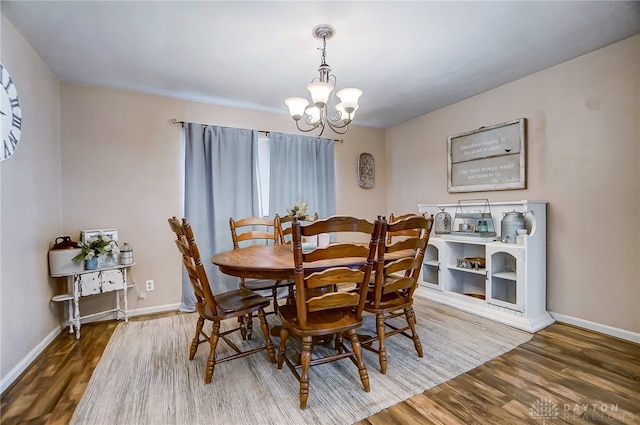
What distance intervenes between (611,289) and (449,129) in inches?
90.5

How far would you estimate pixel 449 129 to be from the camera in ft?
12.4

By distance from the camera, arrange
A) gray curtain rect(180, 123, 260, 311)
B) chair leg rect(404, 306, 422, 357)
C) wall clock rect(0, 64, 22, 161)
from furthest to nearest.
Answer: gray curtain rect(180, 123, 260, 311), chair leg rect(404, 306, 422, 357), wall clock rect(0, 64, 22, 161)

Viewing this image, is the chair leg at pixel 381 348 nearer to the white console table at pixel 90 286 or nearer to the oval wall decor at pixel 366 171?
the white console table at pixel 90 286

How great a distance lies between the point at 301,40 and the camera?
89.0 inches

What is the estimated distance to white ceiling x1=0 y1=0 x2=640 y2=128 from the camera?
1923 millimetres

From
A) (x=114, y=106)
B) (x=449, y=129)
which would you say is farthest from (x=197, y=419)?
(x=449, y=129)

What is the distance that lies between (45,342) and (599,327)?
15.3 feet

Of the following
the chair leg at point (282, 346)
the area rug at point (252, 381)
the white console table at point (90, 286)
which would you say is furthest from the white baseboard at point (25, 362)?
the chair leg at point (282, 346)

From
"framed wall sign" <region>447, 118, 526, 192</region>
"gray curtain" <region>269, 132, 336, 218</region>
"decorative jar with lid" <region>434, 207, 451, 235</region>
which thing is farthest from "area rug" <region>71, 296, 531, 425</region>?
"gray curtain" <region>269, 132, 336, 218</region>

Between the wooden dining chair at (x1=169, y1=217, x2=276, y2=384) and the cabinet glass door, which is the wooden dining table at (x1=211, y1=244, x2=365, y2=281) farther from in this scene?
the cabinet glass door

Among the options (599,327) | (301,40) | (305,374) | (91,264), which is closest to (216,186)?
(91,264)

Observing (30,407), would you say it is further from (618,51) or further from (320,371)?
(618,51)

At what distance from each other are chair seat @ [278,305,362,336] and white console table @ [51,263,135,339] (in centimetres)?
190

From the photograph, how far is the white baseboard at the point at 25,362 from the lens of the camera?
1846 millimetres
